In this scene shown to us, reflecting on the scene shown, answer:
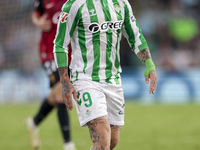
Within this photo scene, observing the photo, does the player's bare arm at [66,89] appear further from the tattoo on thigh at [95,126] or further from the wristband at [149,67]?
the wristband at [149,67]

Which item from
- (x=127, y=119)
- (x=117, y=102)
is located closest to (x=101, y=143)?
(x=117, y=102)

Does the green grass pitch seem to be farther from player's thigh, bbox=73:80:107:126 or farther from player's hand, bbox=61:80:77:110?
player's hand, bbox=61:80:77:110

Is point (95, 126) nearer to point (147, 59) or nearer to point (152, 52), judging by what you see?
point (147, 59)

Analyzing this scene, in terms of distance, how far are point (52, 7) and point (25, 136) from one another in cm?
271

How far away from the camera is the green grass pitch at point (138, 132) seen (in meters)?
5.22

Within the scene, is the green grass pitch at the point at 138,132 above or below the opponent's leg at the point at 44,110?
below

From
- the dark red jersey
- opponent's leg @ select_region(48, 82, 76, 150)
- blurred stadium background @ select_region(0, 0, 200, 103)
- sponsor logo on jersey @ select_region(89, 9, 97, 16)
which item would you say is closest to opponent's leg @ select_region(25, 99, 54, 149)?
opponent's leg @ select_region(48, 82, 76, 150)

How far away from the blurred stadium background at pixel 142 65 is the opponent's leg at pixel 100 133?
188 inches

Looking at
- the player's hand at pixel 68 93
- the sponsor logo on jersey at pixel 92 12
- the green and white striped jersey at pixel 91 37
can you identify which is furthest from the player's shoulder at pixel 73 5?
the player's hand at pixel 68 93

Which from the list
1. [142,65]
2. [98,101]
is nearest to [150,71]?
[98,101]

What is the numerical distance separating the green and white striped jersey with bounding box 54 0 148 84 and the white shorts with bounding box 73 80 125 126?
0.07m

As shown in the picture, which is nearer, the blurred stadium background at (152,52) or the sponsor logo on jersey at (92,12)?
the sponsor logo on jersey at (92,12)

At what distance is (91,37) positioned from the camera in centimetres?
309

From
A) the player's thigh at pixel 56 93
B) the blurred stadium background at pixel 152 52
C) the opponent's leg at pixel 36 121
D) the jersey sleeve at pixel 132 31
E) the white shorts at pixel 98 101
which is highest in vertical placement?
the jersey sleeve at pixel 132 31
